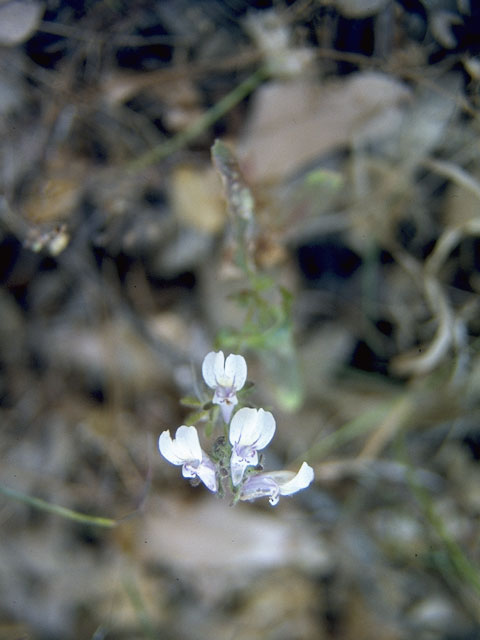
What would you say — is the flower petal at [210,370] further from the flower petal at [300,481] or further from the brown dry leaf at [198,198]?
the brown dry leaf at [198,198]

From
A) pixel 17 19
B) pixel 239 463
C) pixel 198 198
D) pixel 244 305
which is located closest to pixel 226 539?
pixel 244 305

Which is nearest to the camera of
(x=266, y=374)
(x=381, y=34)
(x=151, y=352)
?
(x=381, y=34)

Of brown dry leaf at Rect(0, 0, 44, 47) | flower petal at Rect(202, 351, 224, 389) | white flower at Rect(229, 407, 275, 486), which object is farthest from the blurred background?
white flower at Rect(229, 407, 275, 486)

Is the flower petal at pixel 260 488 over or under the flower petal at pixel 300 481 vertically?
under

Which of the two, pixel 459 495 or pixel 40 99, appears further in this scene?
pixel 459 495

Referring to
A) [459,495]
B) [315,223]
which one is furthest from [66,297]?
[459,495]

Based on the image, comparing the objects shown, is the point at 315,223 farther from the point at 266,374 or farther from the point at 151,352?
the point at 151,352

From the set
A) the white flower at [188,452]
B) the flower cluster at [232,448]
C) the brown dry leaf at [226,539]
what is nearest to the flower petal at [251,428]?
the flower cluster at [232,448]

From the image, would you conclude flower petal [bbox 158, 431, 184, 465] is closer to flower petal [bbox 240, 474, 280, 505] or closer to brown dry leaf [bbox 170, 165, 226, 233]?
flower petal [bbox 240, 474, 280, 505]
